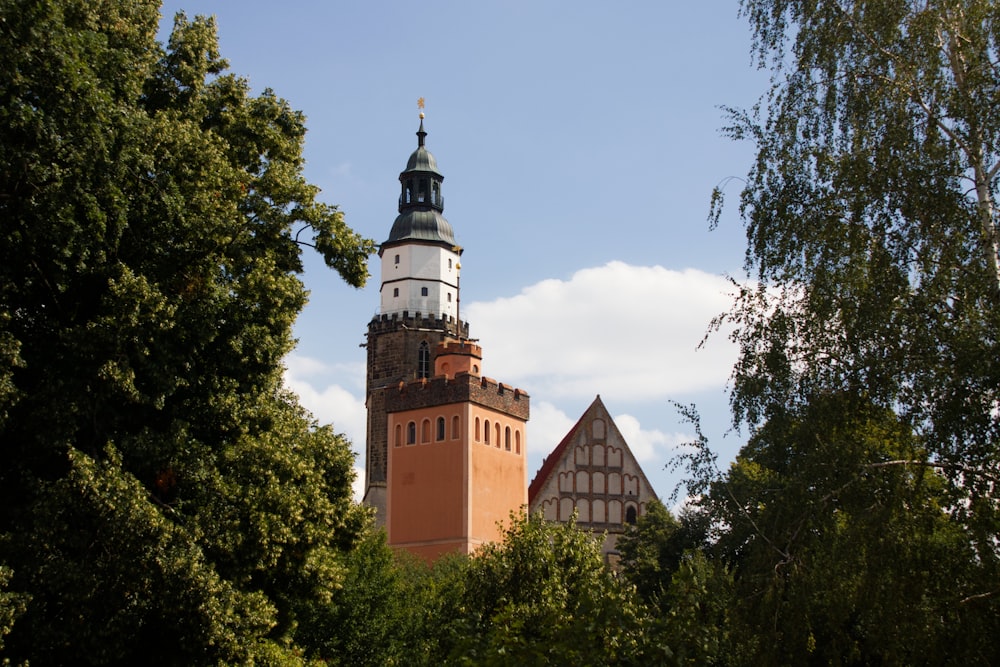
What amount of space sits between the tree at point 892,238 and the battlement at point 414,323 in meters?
48.2

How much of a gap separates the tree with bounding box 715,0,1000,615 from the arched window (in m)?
47.7

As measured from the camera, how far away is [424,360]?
63094 millimetres

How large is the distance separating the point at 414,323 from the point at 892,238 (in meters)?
50.3

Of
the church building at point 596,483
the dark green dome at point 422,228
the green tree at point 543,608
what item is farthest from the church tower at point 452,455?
the green tree at point 543,608

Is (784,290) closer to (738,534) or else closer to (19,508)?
(738,534)

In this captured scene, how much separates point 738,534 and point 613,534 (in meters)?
35.3

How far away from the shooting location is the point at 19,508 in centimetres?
1587

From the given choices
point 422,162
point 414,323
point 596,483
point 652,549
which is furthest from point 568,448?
point 422,162

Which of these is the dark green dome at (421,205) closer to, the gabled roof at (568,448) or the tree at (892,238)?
the gabled roof at (568,448)

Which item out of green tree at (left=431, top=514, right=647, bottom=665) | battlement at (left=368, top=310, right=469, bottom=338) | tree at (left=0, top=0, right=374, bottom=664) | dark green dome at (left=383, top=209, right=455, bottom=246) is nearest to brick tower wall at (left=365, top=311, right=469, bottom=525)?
battlement at (left=368, top=310, right=469, bottom=338)

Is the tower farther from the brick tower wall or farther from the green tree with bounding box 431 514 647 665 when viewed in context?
the green tree with bounding box 431 514 647 665


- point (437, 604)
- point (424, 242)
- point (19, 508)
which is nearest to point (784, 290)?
point (19, 508)

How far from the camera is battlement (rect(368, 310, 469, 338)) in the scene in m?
63.6

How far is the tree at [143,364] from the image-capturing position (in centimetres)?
1533
